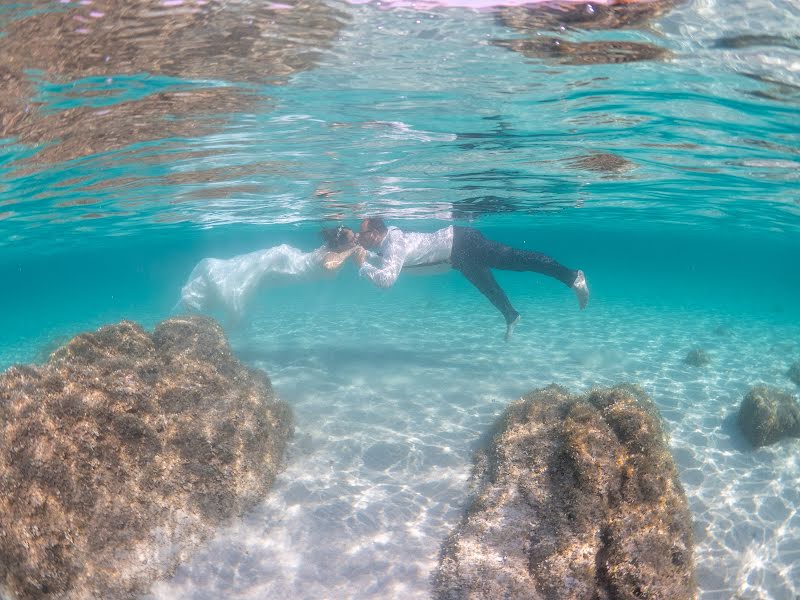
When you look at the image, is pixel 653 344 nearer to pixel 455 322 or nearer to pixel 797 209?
pixel 455 322

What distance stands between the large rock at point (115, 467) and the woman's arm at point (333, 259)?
21.3 feet

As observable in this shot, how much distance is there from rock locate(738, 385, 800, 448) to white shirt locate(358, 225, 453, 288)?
28.3ft

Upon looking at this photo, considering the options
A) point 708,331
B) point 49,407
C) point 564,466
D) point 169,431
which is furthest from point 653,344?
point 49,407

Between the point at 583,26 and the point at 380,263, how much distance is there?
8.00 m

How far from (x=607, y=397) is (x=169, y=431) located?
6507mm

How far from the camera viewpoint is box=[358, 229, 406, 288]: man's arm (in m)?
12.0

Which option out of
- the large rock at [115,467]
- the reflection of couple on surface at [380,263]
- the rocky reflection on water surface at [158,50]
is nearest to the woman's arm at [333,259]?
the reflection of couple on surface at [380,263]

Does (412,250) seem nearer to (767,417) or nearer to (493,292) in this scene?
(493,292)

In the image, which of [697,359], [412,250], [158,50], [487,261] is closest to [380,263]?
[412,250]

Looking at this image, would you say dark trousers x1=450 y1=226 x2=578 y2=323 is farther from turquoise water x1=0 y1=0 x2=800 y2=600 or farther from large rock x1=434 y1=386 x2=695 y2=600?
large rock x1=434 y1=386 x2=695 y2=600

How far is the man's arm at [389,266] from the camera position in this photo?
1196 centimetres

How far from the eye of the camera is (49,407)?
5.35m

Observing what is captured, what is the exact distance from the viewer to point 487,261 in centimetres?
1388

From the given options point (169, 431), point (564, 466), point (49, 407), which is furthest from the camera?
point (169, 431)
